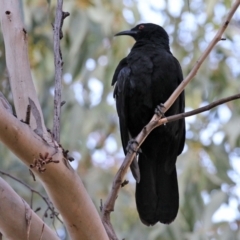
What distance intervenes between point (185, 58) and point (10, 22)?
3.78 metres

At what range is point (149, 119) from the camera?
4.05 meters

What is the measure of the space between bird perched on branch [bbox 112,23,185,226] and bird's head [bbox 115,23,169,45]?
0.31 metres

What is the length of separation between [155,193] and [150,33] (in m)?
1.30

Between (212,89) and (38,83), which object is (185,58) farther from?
(38,83)

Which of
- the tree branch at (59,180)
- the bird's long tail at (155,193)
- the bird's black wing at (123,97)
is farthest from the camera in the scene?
the bird's black wing at (123,97)

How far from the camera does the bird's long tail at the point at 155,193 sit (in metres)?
3.79

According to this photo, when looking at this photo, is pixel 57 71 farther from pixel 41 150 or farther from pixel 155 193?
pixel 155 193

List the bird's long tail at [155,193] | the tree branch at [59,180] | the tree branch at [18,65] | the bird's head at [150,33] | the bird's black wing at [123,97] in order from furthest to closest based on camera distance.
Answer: the bird's head at [150,33] → the bird's black wing at [123,97] → the bird's long tail at [155,193] → the tree branch at [18,65] → the tree branch at [59,180]

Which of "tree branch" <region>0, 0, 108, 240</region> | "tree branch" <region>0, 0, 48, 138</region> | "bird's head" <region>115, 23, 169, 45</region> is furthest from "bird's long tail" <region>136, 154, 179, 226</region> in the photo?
"tree branch" <region>0, 0, 48, 138</region>

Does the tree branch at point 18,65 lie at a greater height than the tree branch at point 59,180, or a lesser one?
greater

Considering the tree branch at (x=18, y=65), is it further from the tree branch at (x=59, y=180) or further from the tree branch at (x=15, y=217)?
the tree branch at (x=15, y=217)

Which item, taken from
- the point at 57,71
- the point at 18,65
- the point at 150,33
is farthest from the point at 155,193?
the point at 18,65

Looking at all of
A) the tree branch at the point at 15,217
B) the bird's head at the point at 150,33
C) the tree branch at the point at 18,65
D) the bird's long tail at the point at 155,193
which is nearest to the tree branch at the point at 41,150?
the tree branch at the point at 18,65

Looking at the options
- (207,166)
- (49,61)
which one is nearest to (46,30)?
(49,61)
